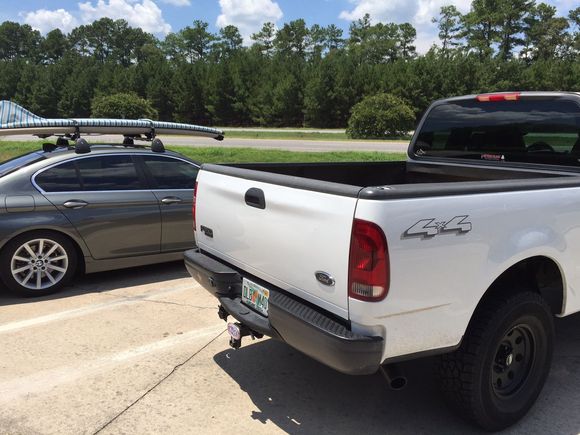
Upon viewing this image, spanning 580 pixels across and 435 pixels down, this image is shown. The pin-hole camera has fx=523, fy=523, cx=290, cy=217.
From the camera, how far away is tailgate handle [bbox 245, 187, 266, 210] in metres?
3.02

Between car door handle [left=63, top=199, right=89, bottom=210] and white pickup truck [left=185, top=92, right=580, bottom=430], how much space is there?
212 cm

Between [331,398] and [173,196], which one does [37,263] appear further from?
[331,398]

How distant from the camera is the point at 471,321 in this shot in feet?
9.30

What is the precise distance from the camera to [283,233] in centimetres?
286

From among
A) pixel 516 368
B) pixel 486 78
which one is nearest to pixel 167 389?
pixel 516 368

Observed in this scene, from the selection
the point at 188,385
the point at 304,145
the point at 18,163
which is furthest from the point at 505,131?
the point at 304,145

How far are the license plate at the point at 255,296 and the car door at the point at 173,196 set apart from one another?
280 cm

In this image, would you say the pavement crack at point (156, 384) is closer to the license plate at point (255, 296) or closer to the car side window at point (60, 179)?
the license plate at point (255, 296)

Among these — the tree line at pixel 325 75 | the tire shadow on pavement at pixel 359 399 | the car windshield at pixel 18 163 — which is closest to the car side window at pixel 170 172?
the car windshield at pixel 18 163

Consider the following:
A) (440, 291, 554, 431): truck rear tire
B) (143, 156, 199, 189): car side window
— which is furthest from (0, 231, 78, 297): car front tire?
(440, 291, 554, 431): truck rear tire

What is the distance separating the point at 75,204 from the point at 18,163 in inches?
30.5

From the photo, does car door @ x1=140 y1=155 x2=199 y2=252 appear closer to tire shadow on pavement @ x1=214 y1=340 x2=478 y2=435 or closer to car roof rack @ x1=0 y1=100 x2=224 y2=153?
car roof rack @ x1=0 y1=100 x2=224 y2=153

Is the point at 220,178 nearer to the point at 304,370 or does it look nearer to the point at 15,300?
the point at 304,370

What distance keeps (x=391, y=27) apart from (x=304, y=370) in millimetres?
85561
